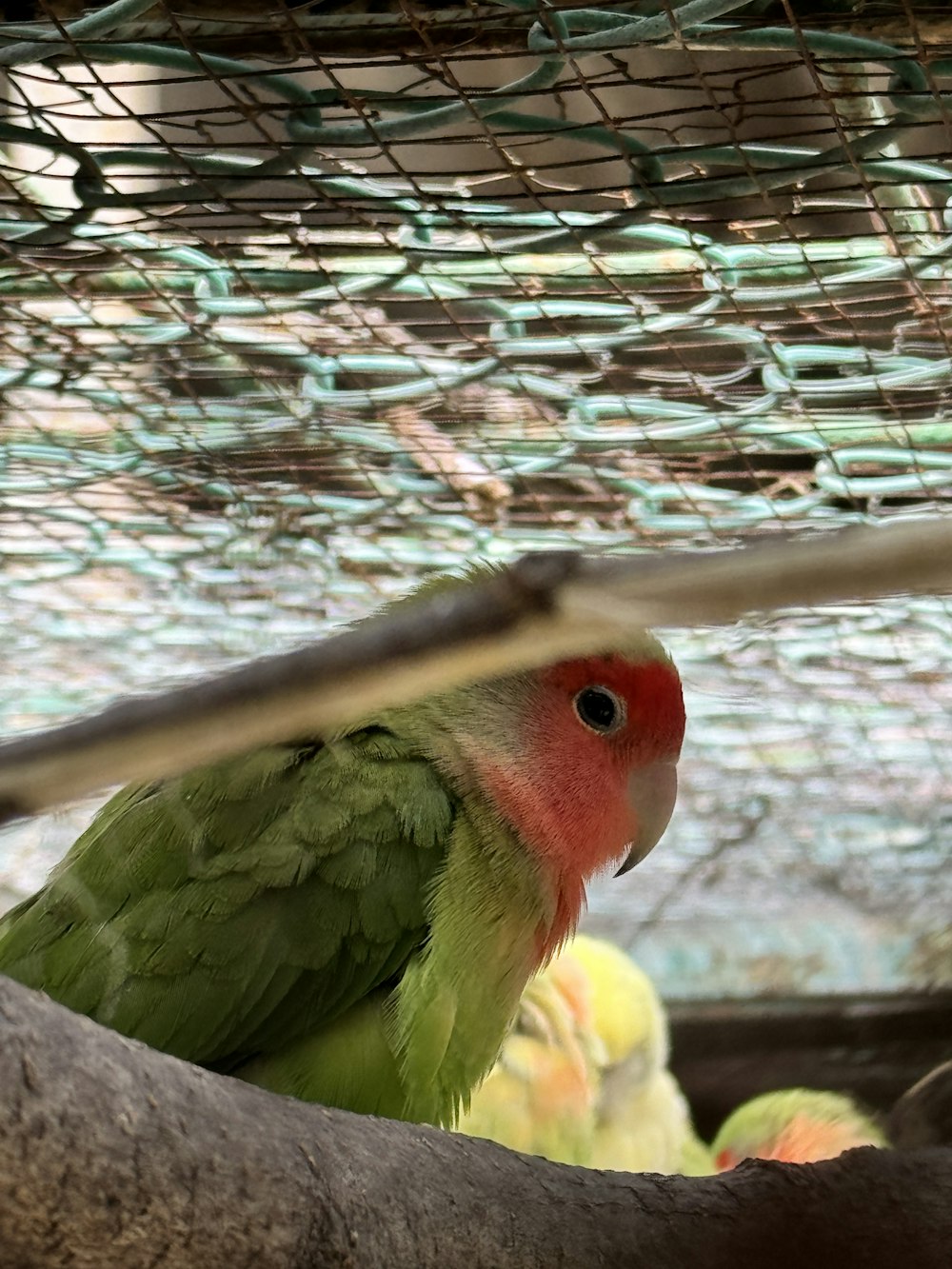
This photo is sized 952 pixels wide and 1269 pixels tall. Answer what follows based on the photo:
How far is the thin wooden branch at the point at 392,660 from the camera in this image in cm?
31

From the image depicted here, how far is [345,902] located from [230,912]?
0.08m

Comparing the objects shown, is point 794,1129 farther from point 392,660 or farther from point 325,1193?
point 392,660

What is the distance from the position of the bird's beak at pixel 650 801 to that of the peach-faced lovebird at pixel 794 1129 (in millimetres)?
712

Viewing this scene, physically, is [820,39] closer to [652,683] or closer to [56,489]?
[652,683]

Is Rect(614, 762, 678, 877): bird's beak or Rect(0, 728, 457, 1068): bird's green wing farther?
Rect(614, 762, 678, 877): bird's beak

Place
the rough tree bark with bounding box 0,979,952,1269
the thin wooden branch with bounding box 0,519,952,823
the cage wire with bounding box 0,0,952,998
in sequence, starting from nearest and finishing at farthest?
1. the thin wooden branch with bounding box 0,519,952,823
2. the rough tree bark with bounding box 0,979,952,1269
3. the cage wire with bounding box 0,0,952,998

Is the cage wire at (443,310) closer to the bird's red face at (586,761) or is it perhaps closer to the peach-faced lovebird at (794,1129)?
the bird's red face at (586,761)

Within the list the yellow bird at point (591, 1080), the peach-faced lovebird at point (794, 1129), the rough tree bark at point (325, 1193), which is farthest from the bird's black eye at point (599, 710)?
the peach-faced lovebird at point (794, 1129)

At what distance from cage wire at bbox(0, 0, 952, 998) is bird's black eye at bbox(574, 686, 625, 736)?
0.09 meters

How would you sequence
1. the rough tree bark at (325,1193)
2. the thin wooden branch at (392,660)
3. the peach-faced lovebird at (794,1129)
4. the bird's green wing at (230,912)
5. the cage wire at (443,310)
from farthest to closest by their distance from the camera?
the peach-faced lovebird at (794,1129)
the cage wire at (443,310)
the bird's green wing at (230,912)
the rough tree bark at (325,1193)
the thin wooden branch at (392,660)

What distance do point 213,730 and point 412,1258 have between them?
0.46 metres

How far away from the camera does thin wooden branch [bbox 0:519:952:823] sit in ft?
1.02

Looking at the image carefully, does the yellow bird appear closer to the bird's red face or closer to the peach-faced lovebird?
the peach-faced lovebird

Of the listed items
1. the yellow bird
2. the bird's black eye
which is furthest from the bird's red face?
the yellow bird
